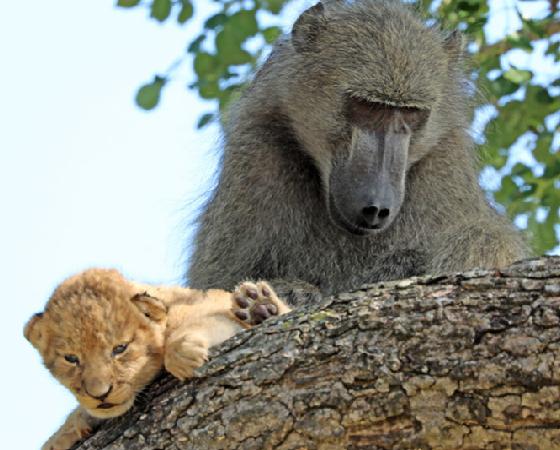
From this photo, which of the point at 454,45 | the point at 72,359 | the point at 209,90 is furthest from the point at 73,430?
the point at 209,90

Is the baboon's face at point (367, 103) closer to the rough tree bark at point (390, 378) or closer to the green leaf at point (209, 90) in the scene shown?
the rough tree bark at point (390, 378)

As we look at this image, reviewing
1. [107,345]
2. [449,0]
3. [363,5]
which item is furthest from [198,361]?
[449,0]

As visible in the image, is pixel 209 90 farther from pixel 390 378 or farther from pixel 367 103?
pixel 390 378

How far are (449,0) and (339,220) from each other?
10.9 feet

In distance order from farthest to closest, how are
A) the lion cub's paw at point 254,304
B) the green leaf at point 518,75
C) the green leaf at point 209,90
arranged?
the green leaf at point 209,90 → the green leaf at point 518,75 → the lion cub's paw at point 254,304

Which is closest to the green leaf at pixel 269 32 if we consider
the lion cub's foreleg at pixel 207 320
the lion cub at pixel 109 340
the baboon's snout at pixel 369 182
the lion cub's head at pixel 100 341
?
the baboon's snout at pixel 369 182

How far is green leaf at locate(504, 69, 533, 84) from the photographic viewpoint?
722cm

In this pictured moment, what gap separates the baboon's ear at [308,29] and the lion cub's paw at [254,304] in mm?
2226

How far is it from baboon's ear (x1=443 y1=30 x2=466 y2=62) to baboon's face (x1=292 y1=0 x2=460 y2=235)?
54mm

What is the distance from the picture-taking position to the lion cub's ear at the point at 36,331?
3.75 m

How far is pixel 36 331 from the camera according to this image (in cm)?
378

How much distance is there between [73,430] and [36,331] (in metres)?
0.43

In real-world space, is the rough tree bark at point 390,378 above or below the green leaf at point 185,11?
below

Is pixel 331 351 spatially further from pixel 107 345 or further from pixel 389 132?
pixel 389 132
